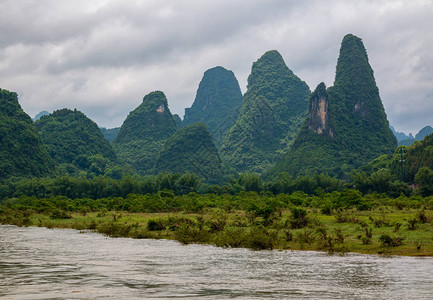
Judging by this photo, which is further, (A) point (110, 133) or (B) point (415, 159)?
(A) point (110, 133)

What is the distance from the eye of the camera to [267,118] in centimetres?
12081

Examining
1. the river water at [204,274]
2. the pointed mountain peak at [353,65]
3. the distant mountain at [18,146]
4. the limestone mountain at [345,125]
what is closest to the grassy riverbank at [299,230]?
the river water at [204,274]

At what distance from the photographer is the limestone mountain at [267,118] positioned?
117m

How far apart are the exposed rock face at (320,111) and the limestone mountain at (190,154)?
72.1 feet

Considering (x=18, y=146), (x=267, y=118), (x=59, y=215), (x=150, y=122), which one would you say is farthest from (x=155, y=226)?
(x=150, y=122)

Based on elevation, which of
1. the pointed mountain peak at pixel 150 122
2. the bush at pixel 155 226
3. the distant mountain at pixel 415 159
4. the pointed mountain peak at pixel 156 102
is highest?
the pointed mountain peak at pixel 156 102

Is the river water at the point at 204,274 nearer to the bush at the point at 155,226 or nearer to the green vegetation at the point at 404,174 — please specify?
the bush at the point at 155,226

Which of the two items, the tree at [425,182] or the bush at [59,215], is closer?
the bush at [59,215]

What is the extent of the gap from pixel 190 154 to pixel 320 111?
29.6m

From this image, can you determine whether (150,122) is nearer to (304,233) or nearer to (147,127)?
(147,127)

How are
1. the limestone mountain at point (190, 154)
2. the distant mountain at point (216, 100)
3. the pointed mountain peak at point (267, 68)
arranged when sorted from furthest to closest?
1. the distant mountain at point (216, 100)
2. the pointed mountain peak at point (267, 68)
3. the limestone mountain at point (190, 154)

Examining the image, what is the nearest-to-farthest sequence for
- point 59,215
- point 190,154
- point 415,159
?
1. point 59,215
2. point 415,159
3. point 190,154

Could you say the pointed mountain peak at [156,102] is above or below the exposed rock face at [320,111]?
above

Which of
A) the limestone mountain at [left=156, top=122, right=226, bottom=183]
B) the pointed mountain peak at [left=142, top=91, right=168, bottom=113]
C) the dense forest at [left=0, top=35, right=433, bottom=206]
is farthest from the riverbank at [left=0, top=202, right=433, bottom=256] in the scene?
the pointed mountain peak at [left=142, top=91, right=168, bottom=113]
